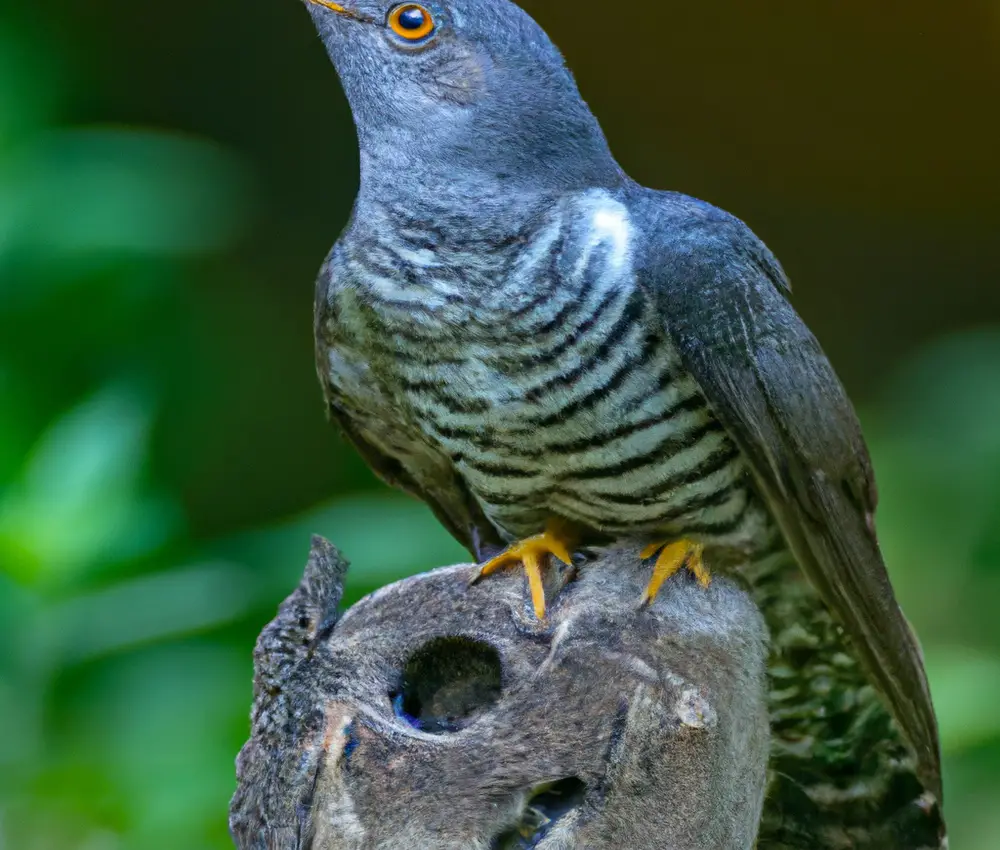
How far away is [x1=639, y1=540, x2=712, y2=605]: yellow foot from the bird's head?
0.56 m

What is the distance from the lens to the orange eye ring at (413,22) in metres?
1.78

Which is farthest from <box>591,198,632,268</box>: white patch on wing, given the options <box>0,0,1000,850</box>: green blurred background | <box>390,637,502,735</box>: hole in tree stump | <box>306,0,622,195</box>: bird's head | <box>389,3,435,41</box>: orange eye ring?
<box>0,0,1000,850</box>: green blurred background

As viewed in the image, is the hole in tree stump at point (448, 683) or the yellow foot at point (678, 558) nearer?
the hole in tree stump at point (448, 683)

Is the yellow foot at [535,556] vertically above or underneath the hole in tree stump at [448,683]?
above

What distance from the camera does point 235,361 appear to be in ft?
15.0

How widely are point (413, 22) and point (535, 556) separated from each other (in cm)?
83

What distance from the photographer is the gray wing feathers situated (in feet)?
5.32

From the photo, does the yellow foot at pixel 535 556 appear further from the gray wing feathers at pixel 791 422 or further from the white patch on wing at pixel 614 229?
the white patch on wing at pixel 614 229

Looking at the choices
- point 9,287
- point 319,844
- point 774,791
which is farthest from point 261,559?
point 319,844

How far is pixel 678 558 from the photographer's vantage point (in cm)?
171

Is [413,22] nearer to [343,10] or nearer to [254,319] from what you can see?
[343,10]

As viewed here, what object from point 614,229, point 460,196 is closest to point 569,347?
point 614,229

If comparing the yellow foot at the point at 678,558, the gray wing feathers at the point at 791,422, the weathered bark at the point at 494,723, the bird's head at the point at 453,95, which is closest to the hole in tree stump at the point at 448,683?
the weathered bark at the point at 494,723

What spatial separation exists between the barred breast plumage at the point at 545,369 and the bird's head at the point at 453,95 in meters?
0.11
